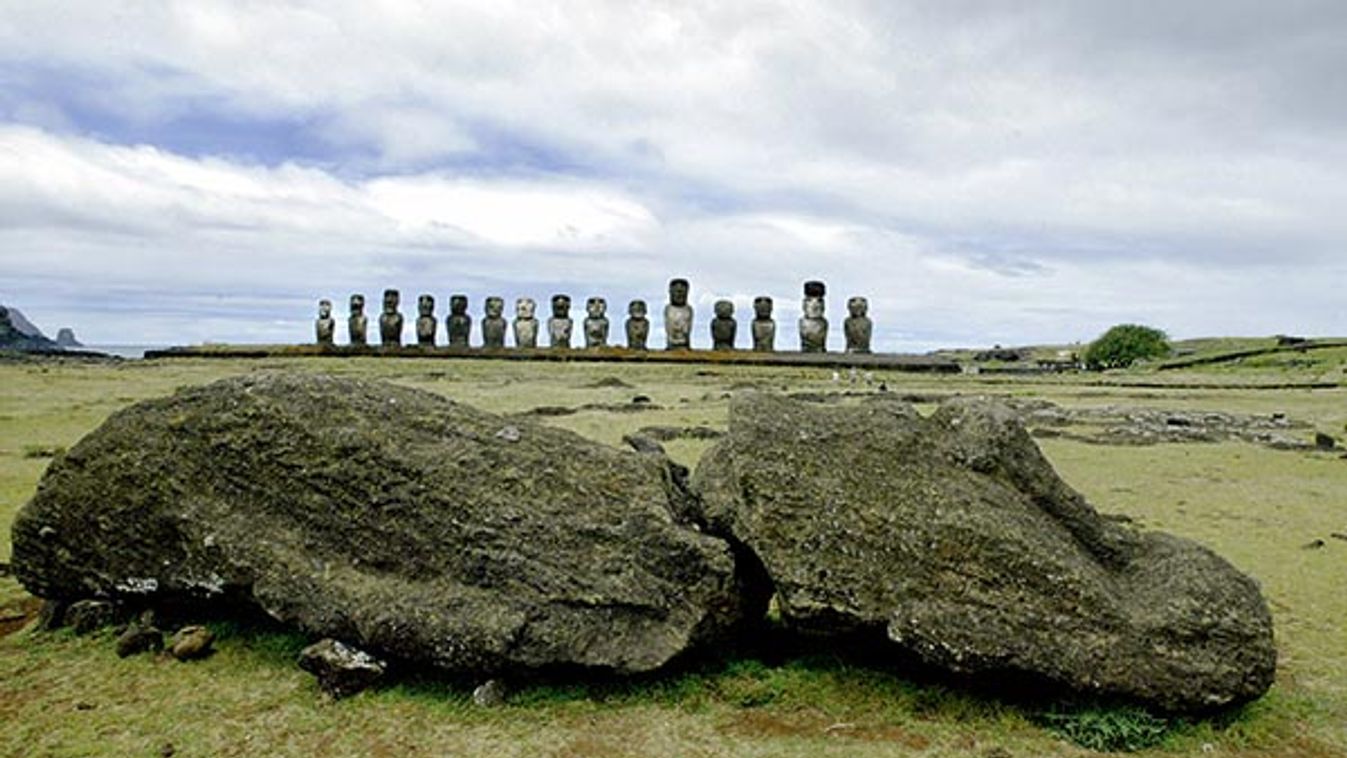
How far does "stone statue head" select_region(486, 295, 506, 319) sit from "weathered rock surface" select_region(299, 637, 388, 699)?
4016 cm

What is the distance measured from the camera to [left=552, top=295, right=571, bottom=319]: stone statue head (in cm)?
4544

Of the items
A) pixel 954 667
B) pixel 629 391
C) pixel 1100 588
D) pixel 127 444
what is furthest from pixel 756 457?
pixel 629 391

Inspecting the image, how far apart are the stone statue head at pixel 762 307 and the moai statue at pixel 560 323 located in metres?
7.99

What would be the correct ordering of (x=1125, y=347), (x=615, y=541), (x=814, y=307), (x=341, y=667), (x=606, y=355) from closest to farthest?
(x=341, y=667) → (x=615, y=541) → (x=606, y=355) → (x=814, y=307) → (x=1125, y=347)

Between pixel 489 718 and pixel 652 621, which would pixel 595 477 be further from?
pixel 489 718

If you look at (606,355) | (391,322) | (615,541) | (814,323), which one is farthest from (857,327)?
(615,541)

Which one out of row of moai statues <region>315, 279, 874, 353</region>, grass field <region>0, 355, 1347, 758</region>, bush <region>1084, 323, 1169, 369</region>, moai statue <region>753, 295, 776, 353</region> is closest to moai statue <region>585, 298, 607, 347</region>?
row of moai statues <region>315, 279, 874, 353</region>

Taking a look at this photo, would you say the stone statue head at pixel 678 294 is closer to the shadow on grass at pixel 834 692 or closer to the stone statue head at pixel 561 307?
the stone statue head at pixel 561 307

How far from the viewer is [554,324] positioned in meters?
45.4

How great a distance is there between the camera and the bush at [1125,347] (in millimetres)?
55625

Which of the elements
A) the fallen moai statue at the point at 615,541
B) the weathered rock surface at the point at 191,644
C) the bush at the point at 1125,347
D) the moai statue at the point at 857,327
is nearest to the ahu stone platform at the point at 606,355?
the moai statue at the point at 857,327

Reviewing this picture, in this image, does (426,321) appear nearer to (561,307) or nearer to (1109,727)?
(561,307)

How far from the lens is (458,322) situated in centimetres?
4731

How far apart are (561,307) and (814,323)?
11.0m
